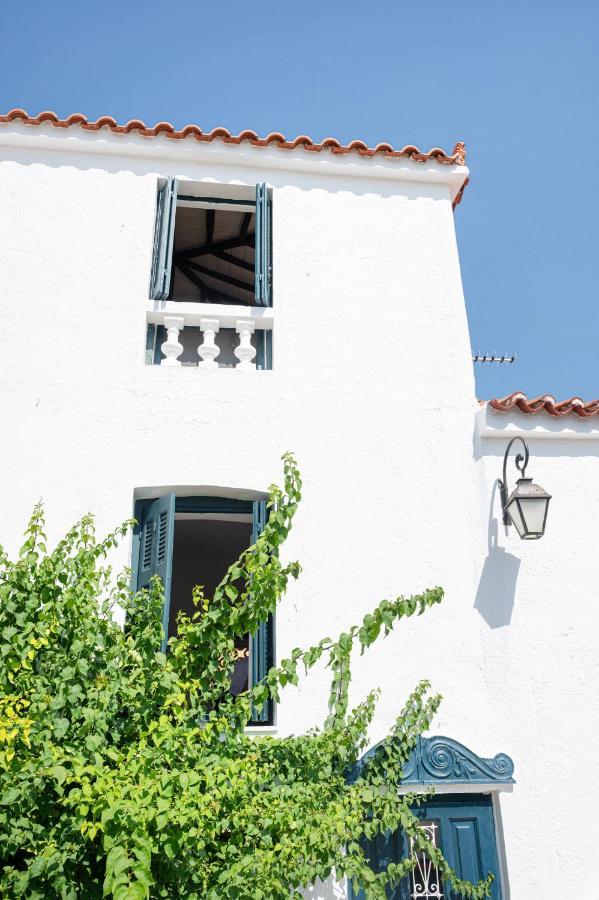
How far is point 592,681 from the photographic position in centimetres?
512

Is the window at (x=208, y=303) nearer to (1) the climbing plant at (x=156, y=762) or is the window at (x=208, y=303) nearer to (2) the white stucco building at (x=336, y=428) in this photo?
(2) the white stucco building at (x=336, y=428)

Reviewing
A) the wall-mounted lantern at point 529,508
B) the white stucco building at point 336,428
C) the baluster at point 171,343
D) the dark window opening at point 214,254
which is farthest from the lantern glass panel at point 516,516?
the dark window opening at point 214,254

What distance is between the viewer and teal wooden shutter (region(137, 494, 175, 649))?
499 cm

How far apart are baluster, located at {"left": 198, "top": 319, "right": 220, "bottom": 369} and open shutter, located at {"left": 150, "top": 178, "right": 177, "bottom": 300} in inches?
17.0

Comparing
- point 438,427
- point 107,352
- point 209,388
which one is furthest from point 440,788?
point 107,352

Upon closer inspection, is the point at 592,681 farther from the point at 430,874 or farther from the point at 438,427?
the point at 438,427

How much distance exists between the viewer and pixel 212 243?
848cm

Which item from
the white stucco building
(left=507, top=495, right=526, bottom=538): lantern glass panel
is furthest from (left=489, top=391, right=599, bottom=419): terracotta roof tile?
(left=507, top=495, right=526, bottom=538): lantern glass panel

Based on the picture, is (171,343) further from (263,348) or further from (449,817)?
(449,817)

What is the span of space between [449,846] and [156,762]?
8.28 feet

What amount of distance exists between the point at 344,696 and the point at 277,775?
718mm

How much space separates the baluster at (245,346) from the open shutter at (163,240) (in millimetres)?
670

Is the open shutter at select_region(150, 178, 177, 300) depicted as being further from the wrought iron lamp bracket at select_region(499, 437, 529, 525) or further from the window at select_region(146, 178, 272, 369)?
the wrought iron lamp bracket at select_region(499, 437, 529, 525)

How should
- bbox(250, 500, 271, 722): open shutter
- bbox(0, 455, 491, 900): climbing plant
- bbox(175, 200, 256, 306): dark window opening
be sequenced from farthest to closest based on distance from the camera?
bbox(175, 200, 256, 306): dark window opening < bbox(250, 500, 271, 722): open shutter < bbox(0, 455, 491, 900): climbing plant
